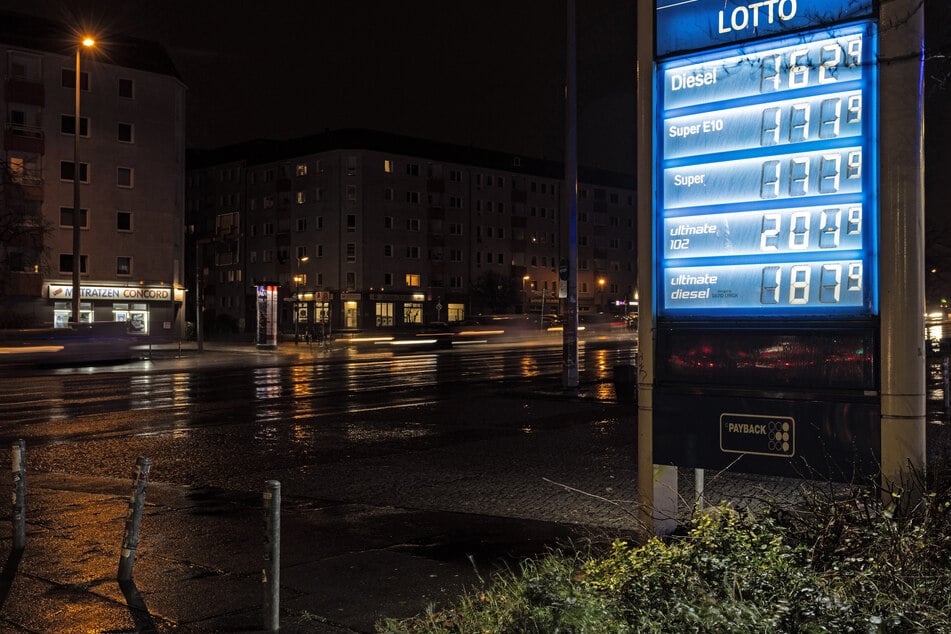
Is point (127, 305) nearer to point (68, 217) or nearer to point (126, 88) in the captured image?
point (68, 217)

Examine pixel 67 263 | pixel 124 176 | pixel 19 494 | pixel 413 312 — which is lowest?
pixel 19 494

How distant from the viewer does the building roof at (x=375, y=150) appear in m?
82.2

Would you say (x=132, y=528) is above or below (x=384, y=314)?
below

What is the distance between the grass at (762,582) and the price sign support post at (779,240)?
54cm

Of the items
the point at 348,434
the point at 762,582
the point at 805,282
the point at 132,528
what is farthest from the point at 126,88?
the point at 762,582

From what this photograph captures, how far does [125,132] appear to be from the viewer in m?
56.8

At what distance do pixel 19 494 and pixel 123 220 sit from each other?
5336 centimetres

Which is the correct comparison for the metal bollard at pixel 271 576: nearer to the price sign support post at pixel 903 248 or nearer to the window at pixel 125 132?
the price sign support post at pixel 903 248

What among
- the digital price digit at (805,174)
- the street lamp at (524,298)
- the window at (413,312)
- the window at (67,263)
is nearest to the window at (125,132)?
the window at (67,263)

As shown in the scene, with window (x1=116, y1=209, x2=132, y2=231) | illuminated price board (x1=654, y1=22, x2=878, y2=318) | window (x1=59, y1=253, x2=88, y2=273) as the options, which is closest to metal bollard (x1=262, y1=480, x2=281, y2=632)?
illuminated price board (x1=654, y1=22, x2=878, y2=318)

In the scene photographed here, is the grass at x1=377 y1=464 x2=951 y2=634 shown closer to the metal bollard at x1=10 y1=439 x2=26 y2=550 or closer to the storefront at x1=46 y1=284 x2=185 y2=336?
the metal bollard at x1=10 y1=439 x2=26 y2=550

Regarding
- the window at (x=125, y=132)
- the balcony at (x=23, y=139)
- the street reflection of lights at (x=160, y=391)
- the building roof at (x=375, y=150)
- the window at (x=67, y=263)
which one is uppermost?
the building roof at (x=375, y=150)

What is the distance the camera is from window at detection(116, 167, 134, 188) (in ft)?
185

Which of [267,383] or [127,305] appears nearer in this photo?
[267,383]
